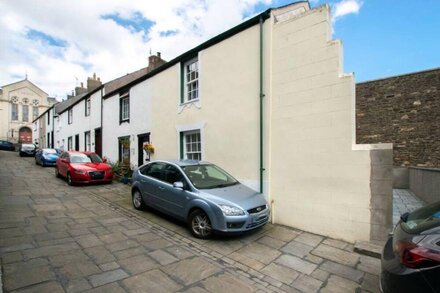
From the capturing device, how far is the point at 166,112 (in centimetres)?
1056

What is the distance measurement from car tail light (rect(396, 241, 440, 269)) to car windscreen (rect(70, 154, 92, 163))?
486 inches

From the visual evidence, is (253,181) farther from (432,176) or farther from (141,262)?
(432,176)

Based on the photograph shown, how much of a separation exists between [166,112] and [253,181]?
5178 mm

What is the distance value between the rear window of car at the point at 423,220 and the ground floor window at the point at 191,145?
6.89m

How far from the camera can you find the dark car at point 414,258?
2.09 metres

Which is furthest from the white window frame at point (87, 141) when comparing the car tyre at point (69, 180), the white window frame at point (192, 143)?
the white window frame at point (192, 143)

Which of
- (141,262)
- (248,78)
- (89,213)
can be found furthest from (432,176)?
(89,213)

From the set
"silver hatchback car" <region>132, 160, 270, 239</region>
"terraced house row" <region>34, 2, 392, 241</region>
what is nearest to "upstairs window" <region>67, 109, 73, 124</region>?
"terraced house row" <region>34, 2, 392, 241</region>

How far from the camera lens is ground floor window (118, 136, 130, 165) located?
13092 millimetres

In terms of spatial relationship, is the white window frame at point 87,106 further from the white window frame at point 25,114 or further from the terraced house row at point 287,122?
the white window frame at point 25,114

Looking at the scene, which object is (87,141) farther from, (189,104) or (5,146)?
(5,146)

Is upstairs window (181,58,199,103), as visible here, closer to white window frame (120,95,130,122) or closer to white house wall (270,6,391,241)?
white house wall (270,6,391,241)

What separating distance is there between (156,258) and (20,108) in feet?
185

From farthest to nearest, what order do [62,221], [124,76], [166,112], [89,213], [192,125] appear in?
[124,76]
[166,112]
[192,125]
[89,213]
[62,221]
